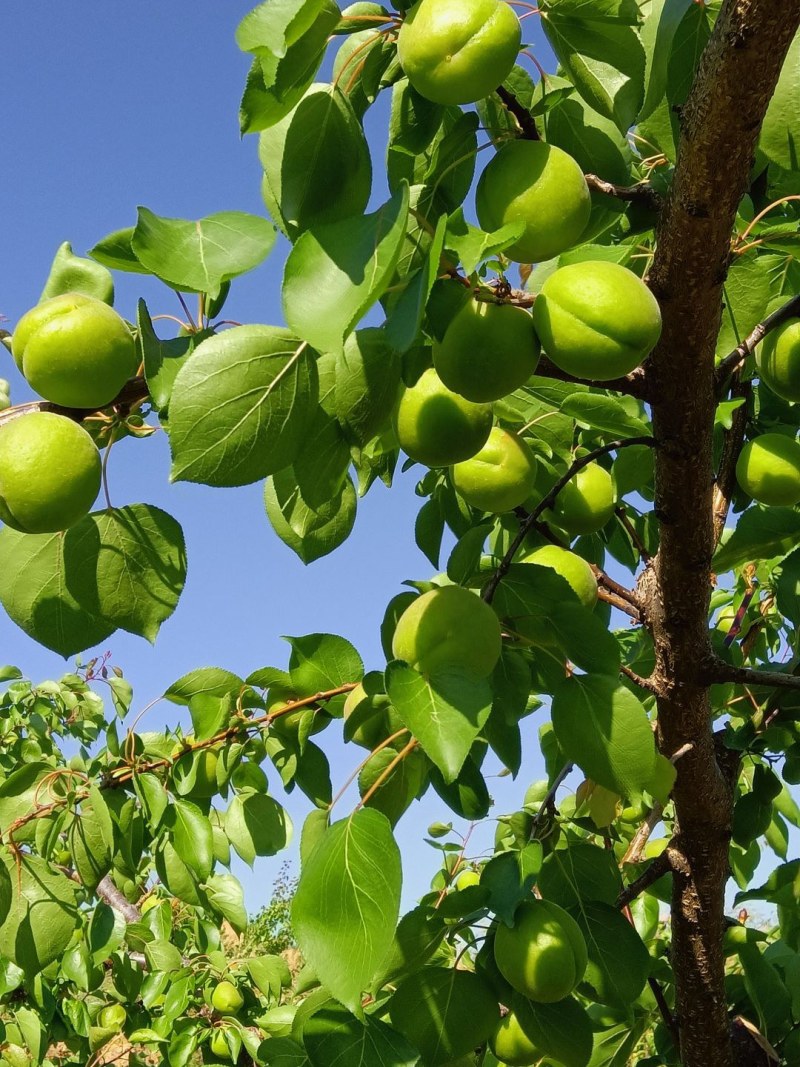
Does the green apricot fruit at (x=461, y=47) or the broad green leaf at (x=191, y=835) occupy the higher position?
the green apricot fruit at (x=461, y=47)

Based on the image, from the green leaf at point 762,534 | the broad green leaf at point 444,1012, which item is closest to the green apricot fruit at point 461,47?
the green leaf at point 762,534

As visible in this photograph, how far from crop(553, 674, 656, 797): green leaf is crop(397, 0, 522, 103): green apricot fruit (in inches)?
26.5

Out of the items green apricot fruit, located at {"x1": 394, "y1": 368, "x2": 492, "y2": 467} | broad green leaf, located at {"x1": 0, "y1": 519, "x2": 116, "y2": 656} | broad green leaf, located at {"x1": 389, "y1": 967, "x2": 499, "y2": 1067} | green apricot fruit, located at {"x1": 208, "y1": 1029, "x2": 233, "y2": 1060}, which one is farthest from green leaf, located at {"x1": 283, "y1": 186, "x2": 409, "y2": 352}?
green apricot fruit, located at {"x1": 208, "y1": 1029, "x2": 233, "y2": 1060}

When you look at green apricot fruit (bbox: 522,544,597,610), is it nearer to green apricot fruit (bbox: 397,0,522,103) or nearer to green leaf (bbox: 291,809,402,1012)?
green leaf (bbox: 291,809,402,1012)

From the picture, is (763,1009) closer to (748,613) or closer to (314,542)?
(748,613)

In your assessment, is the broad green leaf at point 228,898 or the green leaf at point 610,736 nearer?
the green leaf at point 610,736

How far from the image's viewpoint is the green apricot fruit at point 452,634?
41.1 inches

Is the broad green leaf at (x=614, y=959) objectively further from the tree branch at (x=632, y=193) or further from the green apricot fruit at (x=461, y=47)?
the green apricot fruit at (x=461, y=47)

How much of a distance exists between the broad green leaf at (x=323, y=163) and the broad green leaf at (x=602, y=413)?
0.40 metres

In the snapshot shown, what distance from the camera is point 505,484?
122cm

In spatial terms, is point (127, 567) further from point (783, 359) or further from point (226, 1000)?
point (226, 1000)

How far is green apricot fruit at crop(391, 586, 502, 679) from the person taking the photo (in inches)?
41.1

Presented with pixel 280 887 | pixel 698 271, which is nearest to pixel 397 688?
pixel 698 271

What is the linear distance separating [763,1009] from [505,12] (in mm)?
1693
